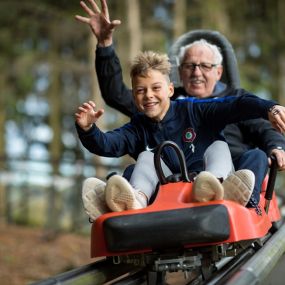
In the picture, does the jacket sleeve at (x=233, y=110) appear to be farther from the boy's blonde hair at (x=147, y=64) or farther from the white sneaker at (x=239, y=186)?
the white sneaker at (x=239, y=186)

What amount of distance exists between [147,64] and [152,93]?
0.49 ft

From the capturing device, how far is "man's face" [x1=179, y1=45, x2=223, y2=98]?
4438 mm

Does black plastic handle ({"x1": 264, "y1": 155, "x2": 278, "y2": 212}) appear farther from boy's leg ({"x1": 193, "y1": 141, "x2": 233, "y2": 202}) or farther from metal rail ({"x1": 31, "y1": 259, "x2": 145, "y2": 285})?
metal rail ({"x1": 31, "y1": 259, "x2": 145, "y2": 285})

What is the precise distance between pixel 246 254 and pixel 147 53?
1191 millimetres

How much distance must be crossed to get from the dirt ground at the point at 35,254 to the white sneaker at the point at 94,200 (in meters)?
4.21

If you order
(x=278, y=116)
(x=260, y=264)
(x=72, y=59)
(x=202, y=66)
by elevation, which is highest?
(x=72, y=59)

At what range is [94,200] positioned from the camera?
123 inches

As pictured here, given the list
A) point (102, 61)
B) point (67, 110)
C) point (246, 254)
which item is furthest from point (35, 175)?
point (246, 254)

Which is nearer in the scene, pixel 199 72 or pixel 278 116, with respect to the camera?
pixel 278 116

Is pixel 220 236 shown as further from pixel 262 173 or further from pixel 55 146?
pixel 55 146

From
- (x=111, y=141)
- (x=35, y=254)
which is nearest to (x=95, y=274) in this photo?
(x=111, y=141)

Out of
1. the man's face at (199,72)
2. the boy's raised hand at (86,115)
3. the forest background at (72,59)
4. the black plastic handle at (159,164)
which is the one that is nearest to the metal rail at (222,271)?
the black plastic handle at (159,164)

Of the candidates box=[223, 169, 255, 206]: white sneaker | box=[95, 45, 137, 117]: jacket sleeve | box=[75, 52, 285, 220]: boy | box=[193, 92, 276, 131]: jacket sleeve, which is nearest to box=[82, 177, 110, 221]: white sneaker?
box=[75, 52, 285, 220]: boy

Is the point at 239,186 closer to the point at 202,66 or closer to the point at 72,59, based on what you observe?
the point at 202,66
